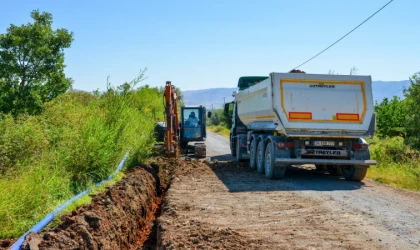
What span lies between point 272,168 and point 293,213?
3.80 m

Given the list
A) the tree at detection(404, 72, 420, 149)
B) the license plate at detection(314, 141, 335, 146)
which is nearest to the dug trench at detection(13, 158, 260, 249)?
the license plate at detection(314, 141, 335, 146)

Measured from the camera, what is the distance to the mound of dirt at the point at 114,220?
5301 millimetres

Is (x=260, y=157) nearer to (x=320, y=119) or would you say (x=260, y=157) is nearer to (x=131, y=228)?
(x=320, y=119)

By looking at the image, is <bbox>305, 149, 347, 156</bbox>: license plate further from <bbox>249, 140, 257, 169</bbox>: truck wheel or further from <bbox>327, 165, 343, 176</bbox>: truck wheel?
<bbox>249, 140, 257, 169</bbox>: truck wheel

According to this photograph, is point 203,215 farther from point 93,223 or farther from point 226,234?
point 93,223

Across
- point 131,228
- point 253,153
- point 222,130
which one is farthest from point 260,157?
point 222,130

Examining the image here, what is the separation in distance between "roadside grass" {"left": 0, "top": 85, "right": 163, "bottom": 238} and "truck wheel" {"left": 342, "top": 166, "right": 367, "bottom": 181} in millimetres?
6461

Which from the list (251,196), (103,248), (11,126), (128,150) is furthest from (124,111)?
(103,248)

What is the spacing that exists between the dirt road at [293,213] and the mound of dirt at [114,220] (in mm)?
704

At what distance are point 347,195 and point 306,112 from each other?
2628 millimetres

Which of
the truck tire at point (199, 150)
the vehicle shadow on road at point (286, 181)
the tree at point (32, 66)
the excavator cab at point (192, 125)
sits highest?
the tree at point (32, 66)

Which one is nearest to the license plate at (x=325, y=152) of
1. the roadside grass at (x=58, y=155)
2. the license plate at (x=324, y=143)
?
the license plate at (x=324, y=143)

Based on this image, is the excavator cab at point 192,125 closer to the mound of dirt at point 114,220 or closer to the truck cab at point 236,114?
the truck cab at point 236,114

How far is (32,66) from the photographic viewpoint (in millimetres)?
22344
